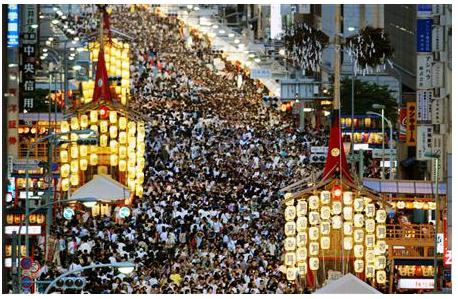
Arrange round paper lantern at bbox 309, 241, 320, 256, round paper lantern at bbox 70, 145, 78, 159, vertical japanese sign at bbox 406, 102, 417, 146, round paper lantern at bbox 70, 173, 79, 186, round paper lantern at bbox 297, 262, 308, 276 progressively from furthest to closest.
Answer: vertical japanese sign at bbox 406, 102, 417, 146
round paper lantern at bbox 70, 145, 78, 159
round paper lantern at bbox 70, 173, 79, 186
round paper lantern at bbox 309, 241, 320, 256
round paper lantern at bbox 297, 262, 308, 276

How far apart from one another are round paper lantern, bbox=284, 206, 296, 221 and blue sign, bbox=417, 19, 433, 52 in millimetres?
7304

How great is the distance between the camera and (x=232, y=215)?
76.0m

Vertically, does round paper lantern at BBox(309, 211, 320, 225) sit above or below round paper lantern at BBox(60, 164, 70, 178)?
below

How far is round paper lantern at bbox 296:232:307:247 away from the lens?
6700cm

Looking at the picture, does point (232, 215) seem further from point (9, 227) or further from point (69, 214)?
point (9, 227)

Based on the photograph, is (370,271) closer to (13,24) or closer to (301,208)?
(301,208)

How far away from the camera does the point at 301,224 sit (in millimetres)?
67250

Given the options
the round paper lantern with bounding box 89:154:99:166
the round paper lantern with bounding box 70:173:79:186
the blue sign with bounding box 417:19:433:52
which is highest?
the blue sign with bounding box 417:19:433:52

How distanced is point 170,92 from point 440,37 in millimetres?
50237

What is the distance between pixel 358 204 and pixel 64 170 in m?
15.7

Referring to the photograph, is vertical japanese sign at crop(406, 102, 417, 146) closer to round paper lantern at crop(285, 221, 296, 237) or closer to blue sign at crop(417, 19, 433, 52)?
blue sign at crop(417, 19, 433, 52)

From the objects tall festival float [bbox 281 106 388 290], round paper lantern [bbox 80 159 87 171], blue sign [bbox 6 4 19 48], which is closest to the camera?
tall festival float [bbox 281 106 388 290]

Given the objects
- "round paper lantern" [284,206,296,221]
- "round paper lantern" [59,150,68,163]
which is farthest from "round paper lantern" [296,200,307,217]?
"round paper lantern" [59,150,68,163]

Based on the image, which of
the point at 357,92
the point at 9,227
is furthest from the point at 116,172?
the point at 357,92
